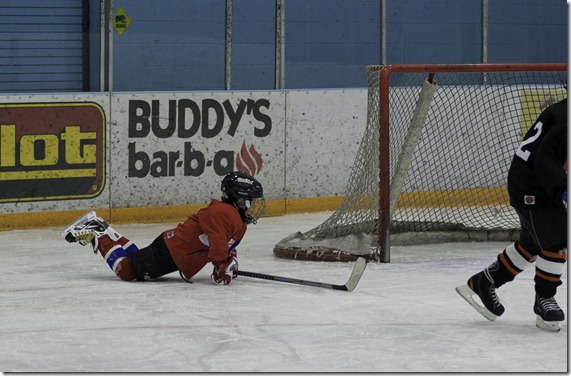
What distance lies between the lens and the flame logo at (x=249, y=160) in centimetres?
962

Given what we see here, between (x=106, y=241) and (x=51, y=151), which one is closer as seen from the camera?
(x=106, y=241)

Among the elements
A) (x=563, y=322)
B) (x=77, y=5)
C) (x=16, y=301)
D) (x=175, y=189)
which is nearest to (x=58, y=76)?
(x=77, y=5)

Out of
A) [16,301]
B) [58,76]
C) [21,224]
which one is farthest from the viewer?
[58,76]

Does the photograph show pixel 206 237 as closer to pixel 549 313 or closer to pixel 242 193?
pixel 242 193

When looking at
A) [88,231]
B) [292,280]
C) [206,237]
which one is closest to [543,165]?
[292,280]

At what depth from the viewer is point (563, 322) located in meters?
5.57

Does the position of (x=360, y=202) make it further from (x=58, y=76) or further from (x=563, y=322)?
(x=58, y=76)

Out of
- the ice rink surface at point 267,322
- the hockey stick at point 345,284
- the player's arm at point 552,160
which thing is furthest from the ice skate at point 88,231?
the player's arm at point 552,160

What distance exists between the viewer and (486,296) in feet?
18.2

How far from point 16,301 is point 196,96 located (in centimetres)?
358

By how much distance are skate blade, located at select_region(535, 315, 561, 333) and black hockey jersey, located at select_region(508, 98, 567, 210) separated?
48 cm

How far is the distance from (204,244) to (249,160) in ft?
10.5

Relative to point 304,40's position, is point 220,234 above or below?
below

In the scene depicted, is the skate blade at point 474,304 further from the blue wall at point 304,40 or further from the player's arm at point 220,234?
the blue wall at point 304,40
